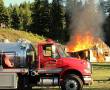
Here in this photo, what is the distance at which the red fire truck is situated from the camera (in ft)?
79.1

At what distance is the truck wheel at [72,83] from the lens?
24.0m

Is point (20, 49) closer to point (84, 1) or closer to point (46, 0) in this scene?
point (84, 1)

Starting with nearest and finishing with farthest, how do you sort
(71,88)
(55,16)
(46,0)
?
(71,88), (55,16), (46,0)

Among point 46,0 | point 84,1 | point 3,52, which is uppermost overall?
point 46,0

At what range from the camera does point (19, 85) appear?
24.3 meters

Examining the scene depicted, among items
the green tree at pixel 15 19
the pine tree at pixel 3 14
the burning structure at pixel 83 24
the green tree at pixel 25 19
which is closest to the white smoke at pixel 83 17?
the burning structure at pixel 83 24

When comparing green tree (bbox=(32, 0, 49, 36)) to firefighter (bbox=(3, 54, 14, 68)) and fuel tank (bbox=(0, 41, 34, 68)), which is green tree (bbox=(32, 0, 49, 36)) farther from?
firefighter (bbox=(3, 54, 14, 68))

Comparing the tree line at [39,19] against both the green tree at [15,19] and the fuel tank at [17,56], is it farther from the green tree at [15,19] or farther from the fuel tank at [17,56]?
the fuel tank at [17,56]

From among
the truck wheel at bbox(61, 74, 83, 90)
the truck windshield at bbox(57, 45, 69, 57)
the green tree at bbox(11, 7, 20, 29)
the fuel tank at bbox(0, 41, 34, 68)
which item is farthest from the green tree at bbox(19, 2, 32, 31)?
the truck wheel at bbox(61, 74, 83, 90)

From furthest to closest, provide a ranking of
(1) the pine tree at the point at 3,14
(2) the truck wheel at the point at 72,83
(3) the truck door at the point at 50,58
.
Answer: (1) the pine tree at the point at 3,14, (3) the truck door at the point at 50,58, (2) the truck wheel at the point at 72,83

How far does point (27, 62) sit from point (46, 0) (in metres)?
103

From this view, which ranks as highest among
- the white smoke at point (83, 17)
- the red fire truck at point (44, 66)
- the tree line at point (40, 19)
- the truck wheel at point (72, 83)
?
the tree line at point (40, 19)

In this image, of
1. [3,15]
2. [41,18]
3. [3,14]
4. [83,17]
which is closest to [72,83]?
[83,17]

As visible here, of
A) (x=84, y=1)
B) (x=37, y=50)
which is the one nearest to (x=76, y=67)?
(x=37, y=50)
